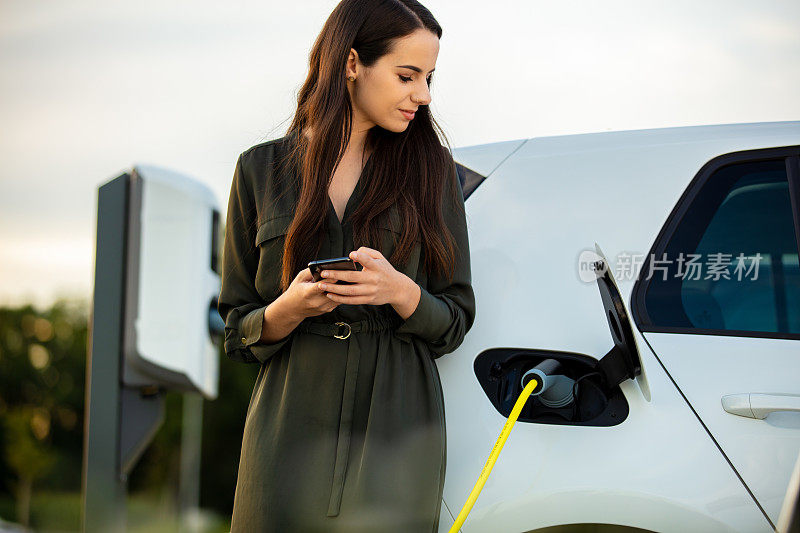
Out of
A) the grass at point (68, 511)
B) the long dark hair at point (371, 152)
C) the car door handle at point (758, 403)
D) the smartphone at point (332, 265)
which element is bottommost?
the grass at point (68, 511)

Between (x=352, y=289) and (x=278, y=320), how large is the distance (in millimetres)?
239

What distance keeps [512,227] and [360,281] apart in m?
0.60

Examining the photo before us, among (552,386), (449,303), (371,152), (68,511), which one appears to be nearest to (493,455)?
(552,386)

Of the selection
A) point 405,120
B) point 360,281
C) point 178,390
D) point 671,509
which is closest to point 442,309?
point 360,281

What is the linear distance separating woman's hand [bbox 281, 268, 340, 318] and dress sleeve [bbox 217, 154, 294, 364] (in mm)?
194

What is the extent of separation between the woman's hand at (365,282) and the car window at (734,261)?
2.30 feet

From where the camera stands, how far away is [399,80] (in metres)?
1.90

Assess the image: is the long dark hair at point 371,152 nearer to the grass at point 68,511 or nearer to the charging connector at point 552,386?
the charging connector at point 552,386

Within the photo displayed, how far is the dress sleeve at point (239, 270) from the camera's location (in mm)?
1884

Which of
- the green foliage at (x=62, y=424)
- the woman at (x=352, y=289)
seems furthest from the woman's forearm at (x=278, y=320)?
the green foliage at (x=62, y=424)

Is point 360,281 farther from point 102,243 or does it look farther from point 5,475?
point 5,475

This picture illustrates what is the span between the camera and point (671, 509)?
5.88 ft

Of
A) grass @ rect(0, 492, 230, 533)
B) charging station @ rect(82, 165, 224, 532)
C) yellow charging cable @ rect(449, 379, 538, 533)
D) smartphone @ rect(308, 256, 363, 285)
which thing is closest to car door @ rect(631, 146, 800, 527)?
yellow charging cable @ rect(449, 379, 538, 533)

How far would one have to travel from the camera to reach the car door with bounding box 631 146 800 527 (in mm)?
1805
